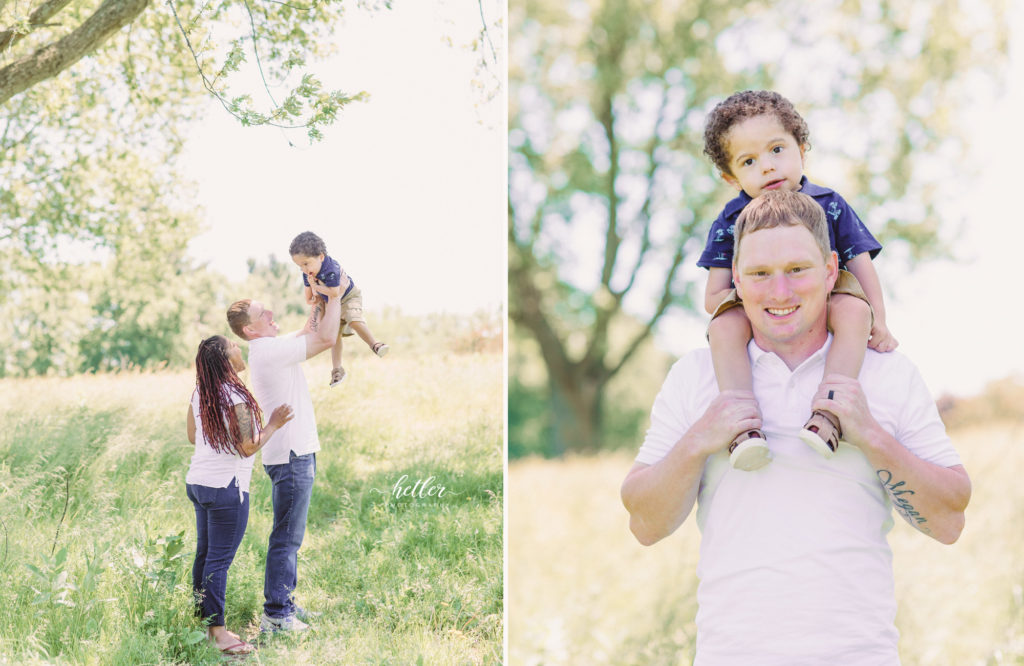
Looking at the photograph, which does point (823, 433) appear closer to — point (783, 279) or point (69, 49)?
point (783, 279)

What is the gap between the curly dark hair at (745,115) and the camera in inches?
98.9

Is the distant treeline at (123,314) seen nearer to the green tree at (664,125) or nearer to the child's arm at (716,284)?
the child's arm at (716,284)

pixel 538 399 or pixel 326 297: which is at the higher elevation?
pixel 326 297

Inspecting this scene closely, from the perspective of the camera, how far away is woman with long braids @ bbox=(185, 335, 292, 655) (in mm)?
3680

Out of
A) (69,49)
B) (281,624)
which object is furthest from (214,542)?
(69,49)

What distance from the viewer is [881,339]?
226 centimetres

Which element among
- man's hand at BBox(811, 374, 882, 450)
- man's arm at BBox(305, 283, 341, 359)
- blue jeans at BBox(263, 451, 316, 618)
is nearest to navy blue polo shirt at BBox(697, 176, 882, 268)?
man's hand at BBox(811, 374, 882, 450)

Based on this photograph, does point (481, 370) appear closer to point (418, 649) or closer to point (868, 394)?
point (418, 649)

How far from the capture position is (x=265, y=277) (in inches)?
157

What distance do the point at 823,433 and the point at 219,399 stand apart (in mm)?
2564

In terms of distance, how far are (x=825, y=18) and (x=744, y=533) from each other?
32.6 ft

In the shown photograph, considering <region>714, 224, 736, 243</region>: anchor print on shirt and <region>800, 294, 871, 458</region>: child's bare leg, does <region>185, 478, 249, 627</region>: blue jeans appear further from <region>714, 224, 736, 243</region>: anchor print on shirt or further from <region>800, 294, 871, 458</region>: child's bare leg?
<region>800, 294, 871, 458</region>: child's bare leg

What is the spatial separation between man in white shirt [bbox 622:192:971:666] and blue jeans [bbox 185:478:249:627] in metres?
2.08

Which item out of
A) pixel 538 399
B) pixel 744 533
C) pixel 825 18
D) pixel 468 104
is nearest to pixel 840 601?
pixel 744 533
